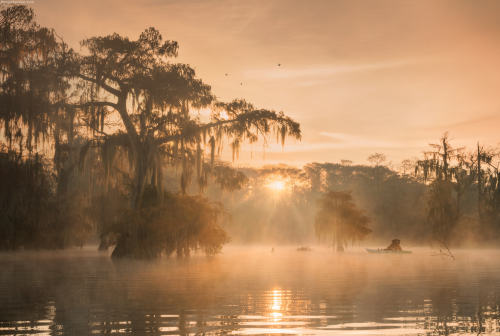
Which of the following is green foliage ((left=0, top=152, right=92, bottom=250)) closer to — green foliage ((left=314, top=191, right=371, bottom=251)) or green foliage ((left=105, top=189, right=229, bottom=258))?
green foliage ((left=105, top=189, right=229, bottom=258))

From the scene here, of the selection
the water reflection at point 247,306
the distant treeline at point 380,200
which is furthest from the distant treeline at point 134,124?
the distant treeline at point 380,200

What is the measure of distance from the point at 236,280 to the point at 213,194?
67484 millimetres

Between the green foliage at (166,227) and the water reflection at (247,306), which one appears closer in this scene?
the water reflection at (247,306)

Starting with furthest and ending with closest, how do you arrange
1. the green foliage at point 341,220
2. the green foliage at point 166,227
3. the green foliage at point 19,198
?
the green foliage at point 341,220 → the green foliage at point 166,227 → the green foliage at point 19,198

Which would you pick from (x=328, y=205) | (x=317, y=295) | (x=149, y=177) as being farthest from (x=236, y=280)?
(x=328, y=205)

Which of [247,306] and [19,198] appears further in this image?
[19,198]

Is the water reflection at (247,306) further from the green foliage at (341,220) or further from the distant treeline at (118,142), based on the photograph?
the green foliage at (341,220)

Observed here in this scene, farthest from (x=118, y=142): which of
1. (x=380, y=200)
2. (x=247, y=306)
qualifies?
(x=380, y=200)

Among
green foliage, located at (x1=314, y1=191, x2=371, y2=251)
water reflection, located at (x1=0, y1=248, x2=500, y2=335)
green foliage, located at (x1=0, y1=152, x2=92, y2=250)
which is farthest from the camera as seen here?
green foliage, located at (x1=314, y1=191, x2=371, y2=251)

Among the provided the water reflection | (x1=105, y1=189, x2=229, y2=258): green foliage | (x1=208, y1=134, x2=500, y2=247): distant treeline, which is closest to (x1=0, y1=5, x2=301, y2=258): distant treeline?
(x1=105, y1=189, x2=229, y2=258): green foliage

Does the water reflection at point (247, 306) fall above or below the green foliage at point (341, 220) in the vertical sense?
below

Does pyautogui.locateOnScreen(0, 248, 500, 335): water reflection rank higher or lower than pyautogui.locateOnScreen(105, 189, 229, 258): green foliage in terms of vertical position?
lower

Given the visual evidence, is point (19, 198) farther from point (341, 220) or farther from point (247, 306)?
point (341, 220)

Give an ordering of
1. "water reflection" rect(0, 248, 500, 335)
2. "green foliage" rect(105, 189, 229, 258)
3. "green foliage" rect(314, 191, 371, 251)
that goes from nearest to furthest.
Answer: "water reflection" rect(0, 248, 500, 335), "green foliage" rect(105, 189, 229, 258), "green foliage" rect(314, 191, 371, 251)
